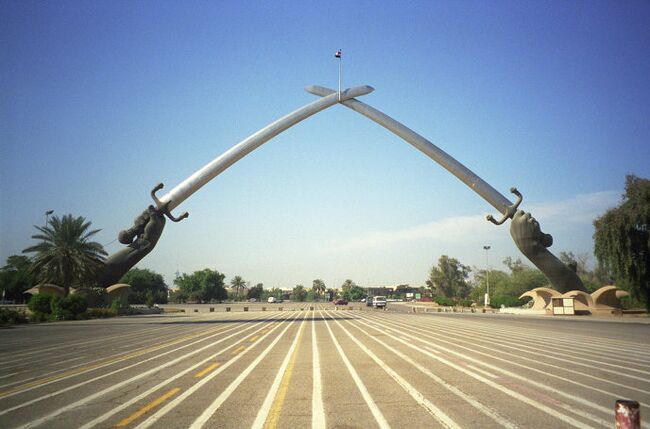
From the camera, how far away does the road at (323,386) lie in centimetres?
640

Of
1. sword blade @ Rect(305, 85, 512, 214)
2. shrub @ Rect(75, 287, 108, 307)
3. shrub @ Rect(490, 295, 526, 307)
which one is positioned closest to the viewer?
shrub @ Rect(75, 287, 108, 307)

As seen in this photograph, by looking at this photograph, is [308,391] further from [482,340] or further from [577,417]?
[482,340]

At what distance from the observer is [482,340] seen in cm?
1748

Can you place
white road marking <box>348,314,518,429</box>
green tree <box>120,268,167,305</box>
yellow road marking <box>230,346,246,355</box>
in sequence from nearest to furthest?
white road marking <box>348,314,518,429</box> → yellow road marking <box>230,346,246,355</box> → green tree <box>120,268,167,305</box>

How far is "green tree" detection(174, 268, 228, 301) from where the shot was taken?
116562 mm

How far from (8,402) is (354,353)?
8908mm

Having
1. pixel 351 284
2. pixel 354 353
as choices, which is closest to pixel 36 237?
pixel 354 353

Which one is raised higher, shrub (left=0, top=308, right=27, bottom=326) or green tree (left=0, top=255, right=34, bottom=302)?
green tree (left=0, top=255, right=34, bottom=302)

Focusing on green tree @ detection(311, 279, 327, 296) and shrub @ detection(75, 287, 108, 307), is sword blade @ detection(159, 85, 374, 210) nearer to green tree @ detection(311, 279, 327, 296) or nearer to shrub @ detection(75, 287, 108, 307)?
shrub @ detection(75, 287, 108, 307)

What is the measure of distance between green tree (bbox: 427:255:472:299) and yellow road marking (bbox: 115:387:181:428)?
107 m

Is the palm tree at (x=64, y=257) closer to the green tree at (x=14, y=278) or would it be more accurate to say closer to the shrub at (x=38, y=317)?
the shrub at (x=38, y=317)

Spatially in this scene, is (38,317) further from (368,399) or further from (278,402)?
(368,399)

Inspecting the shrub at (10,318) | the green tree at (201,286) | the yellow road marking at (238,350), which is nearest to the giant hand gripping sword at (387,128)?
the shrub at (10,318)

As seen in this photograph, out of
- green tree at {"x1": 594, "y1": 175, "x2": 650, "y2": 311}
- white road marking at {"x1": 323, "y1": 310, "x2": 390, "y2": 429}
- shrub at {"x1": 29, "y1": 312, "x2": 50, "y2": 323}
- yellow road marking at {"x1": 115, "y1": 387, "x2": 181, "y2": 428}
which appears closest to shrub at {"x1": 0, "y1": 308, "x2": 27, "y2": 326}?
shrub at {"x1": 29, "y1": 312, "x2": 50, "y2": 323}
